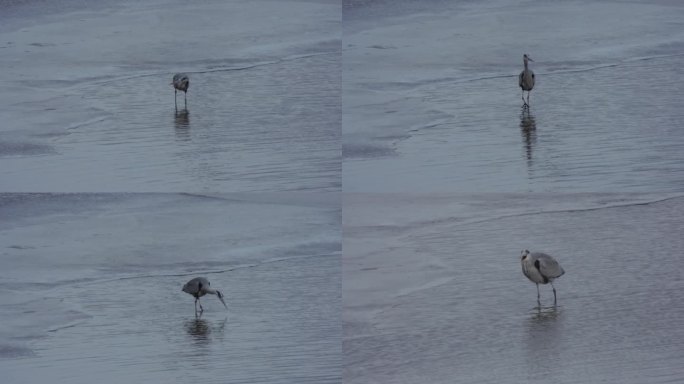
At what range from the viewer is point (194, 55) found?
12062 millimetres

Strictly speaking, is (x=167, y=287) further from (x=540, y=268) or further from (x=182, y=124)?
(x=540, y=268)

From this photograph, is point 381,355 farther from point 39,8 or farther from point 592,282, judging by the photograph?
point 39,8

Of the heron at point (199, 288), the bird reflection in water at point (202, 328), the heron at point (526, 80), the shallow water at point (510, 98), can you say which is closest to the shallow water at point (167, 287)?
the bird reflection in water at point (202, 328)

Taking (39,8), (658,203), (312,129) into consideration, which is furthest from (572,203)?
(39,8)

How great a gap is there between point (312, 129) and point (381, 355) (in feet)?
7.92

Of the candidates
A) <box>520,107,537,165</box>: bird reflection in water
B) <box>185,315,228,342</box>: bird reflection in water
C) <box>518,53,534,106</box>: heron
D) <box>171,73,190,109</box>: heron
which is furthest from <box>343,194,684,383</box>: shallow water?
<box>171,73,190,109</box>: heron

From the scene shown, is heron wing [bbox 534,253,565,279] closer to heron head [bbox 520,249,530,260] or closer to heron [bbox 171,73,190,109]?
heron head [bbox 520,249,530,260]

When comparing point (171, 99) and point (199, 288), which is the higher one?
point (171, 99)

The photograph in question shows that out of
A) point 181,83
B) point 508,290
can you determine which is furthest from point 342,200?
point 181,83

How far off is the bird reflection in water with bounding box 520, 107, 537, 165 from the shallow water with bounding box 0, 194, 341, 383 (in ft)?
4.24

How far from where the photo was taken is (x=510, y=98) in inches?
442

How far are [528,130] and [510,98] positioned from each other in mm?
570

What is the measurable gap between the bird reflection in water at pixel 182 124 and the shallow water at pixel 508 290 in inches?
52.6

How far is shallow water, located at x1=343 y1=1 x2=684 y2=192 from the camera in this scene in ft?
33.4
